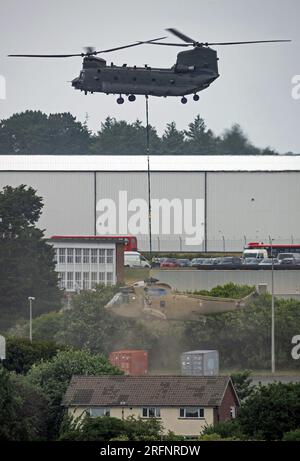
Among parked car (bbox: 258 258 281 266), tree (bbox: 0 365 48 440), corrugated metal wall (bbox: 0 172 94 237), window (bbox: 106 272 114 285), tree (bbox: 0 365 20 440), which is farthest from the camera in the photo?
corrugated metal wall (bbox: 0 172 94 237)

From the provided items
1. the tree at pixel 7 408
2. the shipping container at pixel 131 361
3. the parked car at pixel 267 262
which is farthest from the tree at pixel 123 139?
the tree at pixel 7 408

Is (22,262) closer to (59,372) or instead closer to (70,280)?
(70,280)

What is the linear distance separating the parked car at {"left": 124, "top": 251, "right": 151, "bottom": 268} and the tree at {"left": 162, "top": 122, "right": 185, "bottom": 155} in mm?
18044

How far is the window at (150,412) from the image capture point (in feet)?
123

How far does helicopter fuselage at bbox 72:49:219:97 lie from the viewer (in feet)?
168

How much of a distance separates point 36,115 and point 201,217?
16.4m

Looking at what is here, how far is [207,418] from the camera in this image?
3741 cm

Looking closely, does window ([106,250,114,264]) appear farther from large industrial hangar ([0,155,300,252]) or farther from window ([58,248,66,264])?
large industrial hangar ([0,155,300,252])

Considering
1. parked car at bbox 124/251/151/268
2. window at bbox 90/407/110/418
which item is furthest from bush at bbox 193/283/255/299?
window at bbox 90/407/110/418

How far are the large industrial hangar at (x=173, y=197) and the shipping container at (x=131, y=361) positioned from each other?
86.9 feet

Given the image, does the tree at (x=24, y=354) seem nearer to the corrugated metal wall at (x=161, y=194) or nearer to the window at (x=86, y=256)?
the window at (x=86, y=256)

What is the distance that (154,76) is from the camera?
5191 cm

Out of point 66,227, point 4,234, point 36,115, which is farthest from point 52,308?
point 36,115

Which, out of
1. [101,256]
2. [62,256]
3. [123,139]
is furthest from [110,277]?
[123,139]
